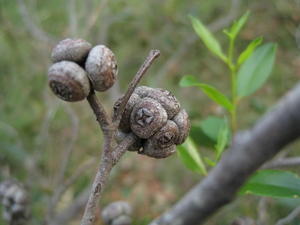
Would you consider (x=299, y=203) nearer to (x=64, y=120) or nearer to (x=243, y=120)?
(x=243, y=120)

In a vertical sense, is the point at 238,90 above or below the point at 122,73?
below

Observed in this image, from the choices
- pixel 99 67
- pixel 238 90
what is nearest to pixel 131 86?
pixel 99 67

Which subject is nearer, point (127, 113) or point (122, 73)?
point (127, 113)

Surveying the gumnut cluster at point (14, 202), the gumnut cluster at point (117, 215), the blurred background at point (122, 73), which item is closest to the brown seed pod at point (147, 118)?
the gumnut cluster at point (117, 215)

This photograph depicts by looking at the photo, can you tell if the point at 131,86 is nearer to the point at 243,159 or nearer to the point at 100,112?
the point at 100,112

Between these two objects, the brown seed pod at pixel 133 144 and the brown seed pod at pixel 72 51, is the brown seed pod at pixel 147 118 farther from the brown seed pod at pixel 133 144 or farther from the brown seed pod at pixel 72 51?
the brown seed pod at pixel 72 51

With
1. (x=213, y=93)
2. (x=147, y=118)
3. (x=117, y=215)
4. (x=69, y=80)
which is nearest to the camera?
(x=69, y=80)
